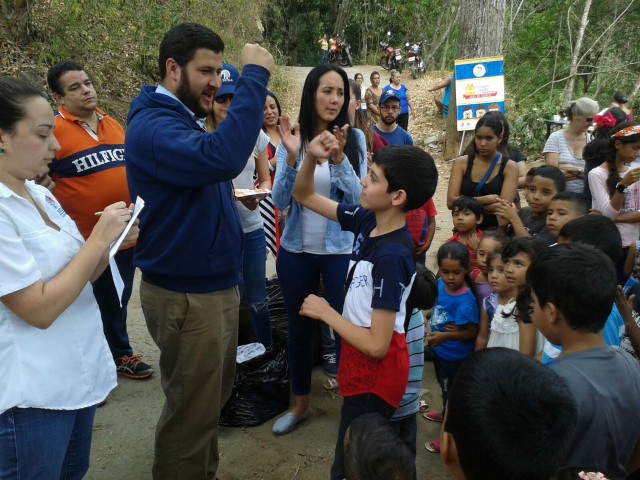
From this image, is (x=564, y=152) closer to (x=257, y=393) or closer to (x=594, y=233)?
(x=594, y=233)

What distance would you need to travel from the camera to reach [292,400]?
353 cm

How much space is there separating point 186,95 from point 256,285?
1774 millimetres

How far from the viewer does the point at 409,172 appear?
212cm

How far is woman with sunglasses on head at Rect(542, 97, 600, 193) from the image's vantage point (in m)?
4.46

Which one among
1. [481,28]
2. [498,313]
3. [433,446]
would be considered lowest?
[433,446]

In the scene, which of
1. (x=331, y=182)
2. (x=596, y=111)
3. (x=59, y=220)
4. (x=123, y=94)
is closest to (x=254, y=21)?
(x=123, y=94)

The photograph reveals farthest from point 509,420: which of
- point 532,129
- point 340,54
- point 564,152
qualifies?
point 340,54

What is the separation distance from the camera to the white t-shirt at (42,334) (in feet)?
5.00

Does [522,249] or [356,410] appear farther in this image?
[522,249]

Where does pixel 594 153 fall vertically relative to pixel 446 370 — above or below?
above

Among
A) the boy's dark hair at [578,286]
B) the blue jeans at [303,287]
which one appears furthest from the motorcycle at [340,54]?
the boy's dark hair at [578,286]

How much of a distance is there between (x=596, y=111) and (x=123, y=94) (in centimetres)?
714

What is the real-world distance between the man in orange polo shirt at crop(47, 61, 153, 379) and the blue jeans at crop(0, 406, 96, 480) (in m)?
1.86

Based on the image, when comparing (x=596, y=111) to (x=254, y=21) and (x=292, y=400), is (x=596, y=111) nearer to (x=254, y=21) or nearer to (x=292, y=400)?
(x=292, y=400)
